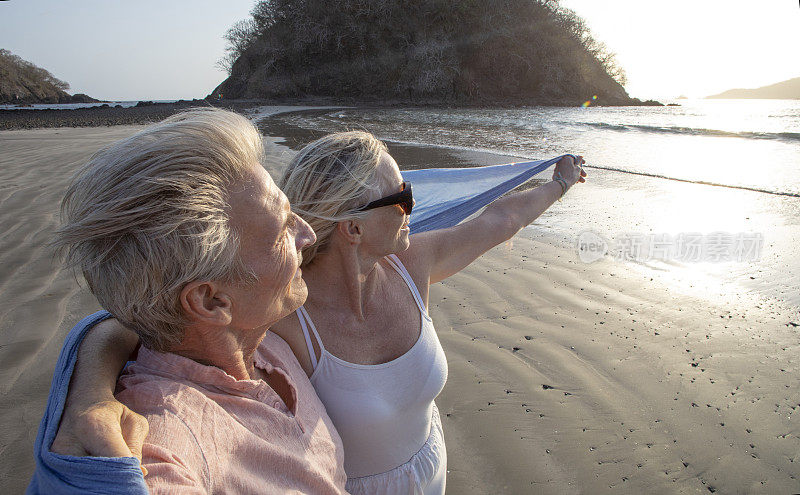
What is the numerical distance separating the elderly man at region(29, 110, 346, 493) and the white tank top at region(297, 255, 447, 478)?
0.98 ft

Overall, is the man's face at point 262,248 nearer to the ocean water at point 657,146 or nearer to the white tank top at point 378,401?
the white tank top at point 378,401

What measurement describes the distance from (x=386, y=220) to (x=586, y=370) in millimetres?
1928

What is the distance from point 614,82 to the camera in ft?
165

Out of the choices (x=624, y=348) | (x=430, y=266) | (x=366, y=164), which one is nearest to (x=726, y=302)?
(x=624, y=348)

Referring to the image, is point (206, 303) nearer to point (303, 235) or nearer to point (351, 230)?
point (303, 235)

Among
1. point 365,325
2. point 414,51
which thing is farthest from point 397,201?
point 414,51

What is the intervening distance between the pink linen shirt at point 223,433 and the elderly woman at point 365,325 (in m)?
0.23

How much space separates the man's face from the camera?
3.64 feet

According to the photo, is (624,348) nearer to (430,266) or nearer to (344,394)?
(430,266)

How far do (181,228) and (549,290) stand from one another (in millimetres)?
3494

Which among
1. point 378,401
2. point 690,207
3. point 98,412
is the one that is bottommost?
point 690,207

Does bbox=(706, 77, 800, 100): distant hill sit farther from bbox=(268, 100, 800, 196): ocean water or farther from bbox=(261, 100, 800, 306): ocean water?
bbox=(261, 100, 800, 306): ocean water

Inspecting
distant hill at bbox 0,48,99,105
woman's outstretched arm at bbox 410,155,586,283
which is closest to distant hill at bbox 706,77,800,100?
woman's outstretched arm at bbox 410,155,586,283

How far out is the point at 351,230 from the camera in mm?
1736
